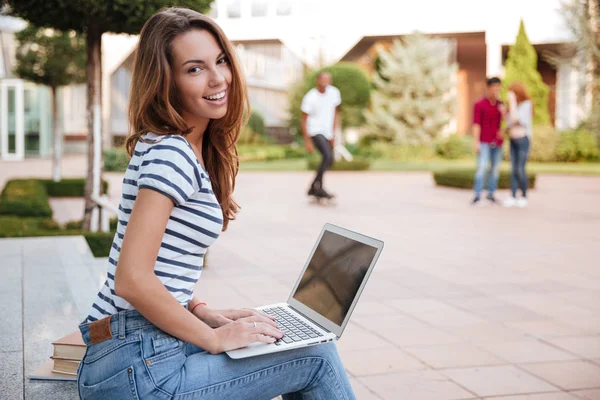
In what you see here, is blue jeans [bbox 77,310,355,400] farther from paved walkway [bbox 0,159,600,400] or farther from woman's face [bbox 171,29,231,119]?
paved walkway [bbox 0,159,600,400]

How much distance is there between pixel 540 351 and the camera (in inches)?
156

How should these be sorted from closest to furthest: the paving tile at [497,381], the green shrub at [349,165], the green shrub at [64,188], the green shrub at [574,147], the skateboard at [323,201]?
1. the paving tile at [497,381]
2. the skateboard at [323,201]
3. the green shrub at [64,188]
4. the green shrub at [349,165]
5. the green shrub at [574,147]

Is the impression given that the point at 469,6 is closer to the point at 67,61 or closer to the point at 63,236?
the point at 67,61

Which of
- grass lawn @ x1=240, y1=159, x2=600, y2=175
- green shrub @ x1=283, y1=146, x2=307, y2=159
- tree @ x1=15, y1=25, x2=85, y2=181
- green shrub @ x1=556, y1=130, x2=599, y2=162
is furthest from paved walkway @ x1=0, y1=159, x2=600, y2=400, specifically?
green shrub @ x1=283, y1=146, x2=307, y2=159

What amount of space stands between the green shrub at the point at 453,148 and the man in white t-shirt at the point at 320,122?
55.1ft

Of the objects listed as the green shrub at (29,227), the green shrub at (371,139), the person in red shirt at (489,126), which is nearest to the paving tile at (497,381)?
the green shrub at (29,227)

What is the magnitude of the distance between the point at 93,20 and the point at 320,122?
4.61 m

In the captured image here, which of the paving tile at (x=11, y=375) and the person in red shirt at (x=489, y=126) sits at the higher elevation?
the person in red shirt at (x=489, y=126)

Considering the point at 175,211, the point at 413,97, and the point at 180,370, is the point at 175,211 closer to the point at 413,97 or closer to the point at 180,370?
the point at 180,370

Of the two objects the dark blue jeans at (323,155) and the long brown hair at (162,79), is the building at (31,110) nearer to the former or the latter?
the dark blue jeans at (323,155)

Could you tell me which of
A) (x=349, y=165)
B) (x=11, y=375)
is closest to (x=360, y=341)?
(x=11, y=375)

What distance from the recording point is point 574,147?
1020 inches

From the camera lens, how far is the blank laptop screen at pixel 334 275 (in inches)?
83.4

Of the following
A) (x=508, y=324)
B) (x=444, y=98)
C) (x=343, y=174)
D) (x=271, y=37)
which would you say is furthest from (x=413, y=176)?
(x=271, y=37)
